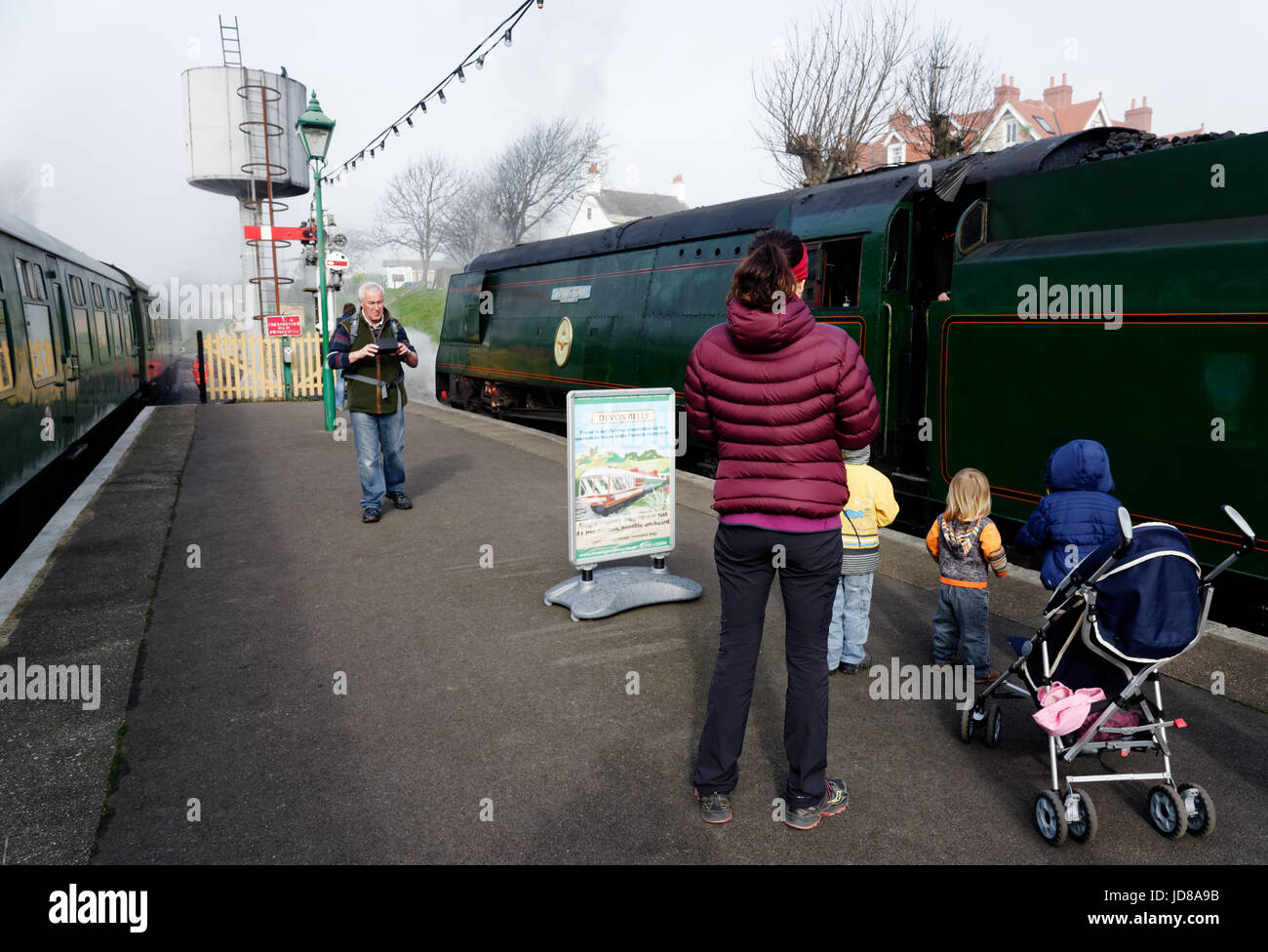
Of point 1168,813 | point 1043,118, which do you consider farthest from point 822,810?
point 1043,118

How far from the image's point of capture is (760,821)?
3.23m

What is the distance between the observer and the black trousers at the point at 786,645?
3.06m

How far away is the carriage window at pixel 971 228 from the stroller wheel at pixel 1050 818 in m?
4.71

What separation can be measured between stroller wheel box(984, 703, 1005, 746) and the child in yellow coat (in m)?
0.80

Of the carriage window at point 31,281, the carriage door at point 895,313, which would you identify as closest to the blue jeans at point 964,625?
the carriage door at point 895,313

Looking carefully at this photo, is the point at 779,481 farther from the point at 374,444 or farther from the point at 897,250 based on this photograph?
the point at 374,444

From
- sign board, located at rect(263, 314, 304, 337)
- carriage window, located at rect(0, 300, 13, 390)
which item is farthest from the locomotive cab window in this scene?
sign board, located at rect(263, 314, 304, 337)

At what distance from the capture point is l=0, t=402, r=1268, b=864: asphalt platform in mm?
3100

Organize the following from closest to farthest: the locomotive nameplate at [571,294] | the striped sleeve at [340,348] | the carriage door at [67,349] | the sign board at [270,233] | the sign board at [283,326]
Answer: the striped sleeve at [340,348]
the carriage door at [67,349]
the locomotive nameplate at [571,294]
the sign board at [283,326]
the sign board at [270,233]

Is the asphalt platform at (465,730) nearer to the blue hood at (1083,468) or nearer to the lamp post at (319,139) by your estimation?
the blue hood at (1083,468)

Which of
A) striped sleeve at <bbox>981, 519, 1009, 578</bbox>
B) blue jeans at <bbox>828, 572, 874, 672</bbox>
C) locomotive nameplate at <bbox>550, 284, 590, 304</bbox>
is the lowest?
blue jeans at <bbox>828, 572, 874, 672</bbox>

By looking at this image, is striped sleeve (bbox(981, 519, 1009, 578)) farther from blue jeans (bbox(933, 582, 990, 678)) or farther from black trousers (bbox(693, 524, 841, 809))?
black trousers (bbox(693, 524, 841, 809))

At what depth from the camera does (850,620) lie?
4.56 m
